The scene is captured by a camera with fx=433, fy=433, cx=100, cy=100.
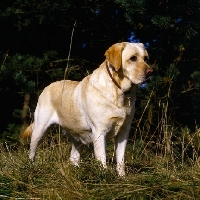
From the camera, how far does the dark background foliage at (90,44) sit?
698 cm

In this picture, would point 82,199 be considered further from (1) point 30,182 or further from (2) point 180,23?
(2) point 180,23

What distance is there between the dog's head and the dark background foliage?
7.20ft

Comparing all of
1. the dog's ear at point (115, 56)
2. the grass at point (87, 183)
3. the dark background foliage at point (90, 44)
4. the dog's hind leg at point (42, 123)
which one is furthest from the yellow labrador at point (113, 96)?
the dark background foliage at point (90, 44)

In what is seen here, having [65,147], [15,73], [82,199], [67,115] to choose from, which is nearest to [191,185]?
[82,199]

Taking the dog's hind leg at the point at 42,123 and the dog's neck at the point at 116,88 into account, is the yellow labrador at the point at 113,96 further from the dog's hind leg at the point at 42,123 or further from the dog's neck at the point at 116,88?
the dog's hind leg at the point at 42,123

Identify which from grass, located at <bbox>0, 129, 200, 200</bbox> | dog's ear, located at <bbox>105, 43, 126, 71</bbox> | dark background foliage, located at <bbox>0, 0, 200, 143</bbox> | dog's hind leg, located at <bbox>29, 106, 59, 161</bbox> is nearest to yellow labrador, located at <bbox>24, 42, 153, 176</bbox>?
dog's ear, located at <bbox>105, 43, 126, 71</bbox>

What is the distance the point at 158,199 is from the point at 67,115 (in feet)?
7.93

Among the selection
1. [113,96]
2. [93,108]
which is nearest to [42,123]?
[93,108]

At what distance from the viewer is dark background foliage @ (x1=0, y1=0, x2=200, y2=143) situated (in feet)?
Answer: 22.9

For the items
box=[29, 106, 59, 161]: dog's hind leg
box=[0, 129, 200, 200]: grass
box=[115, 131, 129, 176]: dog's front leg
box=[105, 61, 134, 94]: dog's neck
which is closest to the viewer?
box=[0, 129, 200, 200]: grass

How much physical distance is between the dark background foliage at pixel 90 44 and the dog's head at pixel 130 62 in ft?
7.20

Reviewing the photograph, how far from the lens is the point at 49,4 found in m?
7.47

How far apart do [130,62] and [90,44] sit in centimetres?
396

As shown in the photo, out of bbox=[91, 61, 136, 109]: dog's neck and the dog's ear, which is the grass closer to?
bbox=[91, 61, 136, 109]: dog's neck
